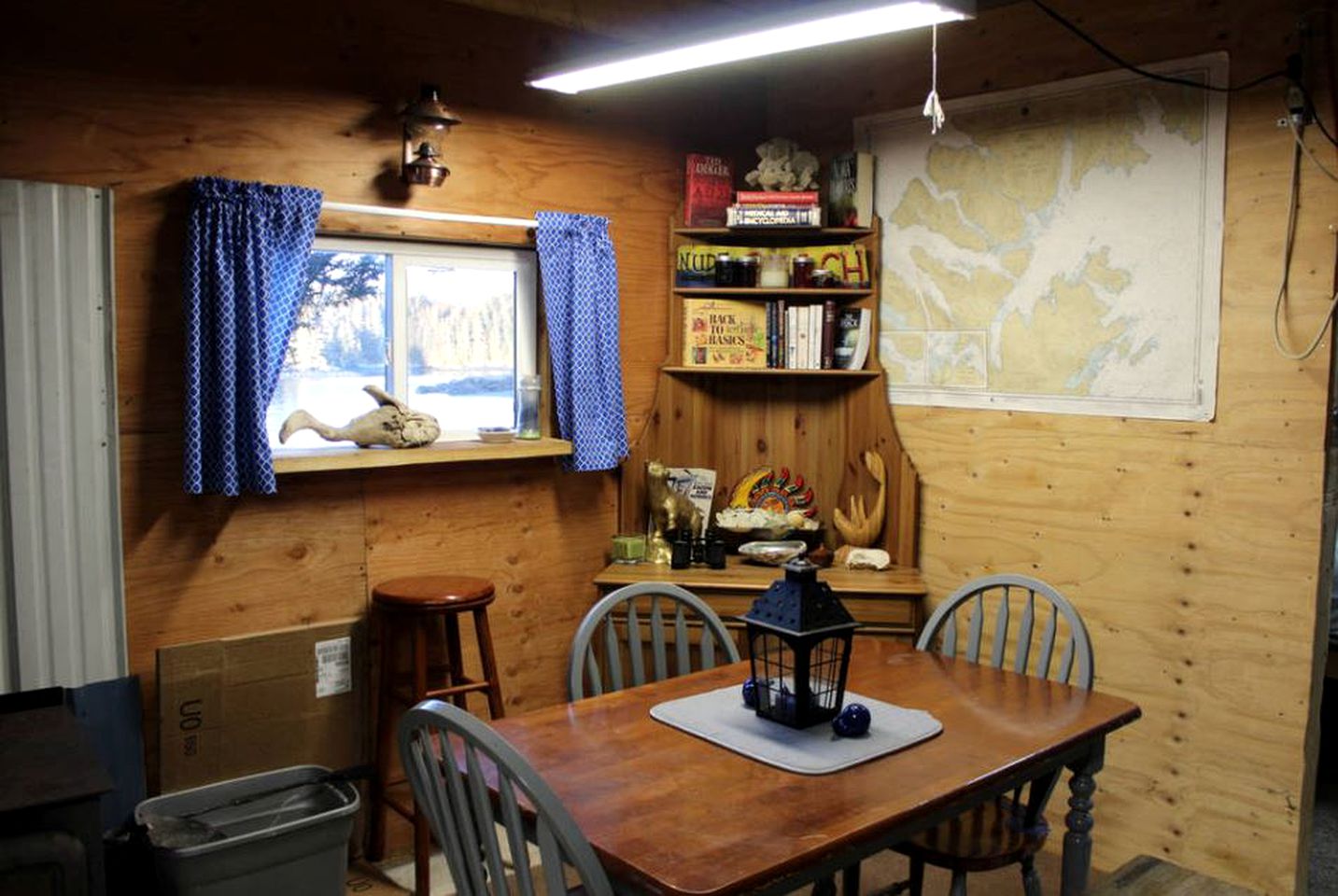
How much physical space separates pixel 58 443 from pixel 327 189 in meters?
1.04

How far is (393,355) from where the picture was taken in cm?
351

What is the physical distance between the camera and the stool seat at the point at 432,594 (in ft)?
10.2

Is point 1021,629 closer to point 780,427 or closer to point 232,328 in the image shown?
point 780,427

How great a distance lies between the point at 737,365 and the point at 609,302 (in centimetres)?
51

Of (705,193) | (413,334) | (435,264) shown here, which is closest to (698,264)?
(705,193)

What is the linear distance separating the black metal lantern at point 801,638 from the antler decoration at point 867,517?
62.1 inches

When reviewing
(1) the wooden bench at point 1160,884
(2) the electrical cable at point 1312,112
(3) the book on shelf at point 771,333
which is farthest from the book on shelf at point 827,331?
(1) the wooden bench at point 1160,884

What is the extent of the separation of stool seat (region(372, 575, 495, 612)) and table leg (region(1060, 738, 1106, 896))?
1.67 metres

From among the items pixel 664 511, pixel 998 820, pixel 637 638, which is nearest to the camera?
pixel 998 820

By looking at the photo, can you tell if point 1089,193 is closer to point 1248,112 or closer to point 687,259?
point 1248,112

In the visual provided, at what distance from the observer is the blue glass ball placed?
2.11 metres

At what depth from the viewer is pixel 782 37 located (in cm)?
241

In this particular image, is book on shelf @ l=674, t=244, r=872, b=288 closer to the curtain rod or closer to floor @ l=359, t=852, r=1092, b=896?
the curtain rod

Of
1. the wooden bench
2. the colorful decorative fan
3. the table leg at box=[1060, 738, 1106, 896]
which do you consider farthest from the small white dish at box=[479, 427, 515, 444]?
the wooden bench
